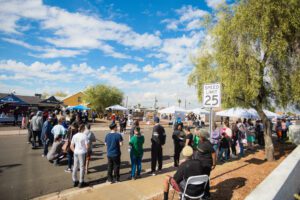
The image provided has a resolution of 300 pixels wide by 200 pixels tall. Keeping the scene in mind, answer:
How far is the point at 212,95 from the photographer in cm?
643

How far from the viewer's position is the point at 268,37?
28.6 feet

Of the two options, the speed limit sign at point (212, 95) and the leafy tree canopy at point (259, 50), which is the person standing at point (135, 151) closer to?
the speed limit sign at point (212, 95)

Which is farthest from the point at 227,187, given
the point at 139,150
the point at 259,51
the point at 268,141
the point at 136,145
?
the point at 259,51

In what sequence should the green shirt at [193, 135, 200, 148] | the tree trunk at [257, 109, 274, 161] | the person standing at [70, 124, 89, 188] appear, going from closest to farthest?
the person standing at [70, 124, 89, 188], the green shirt at [193, 135, 200, 148], the tree trunk at [257, 109, 274, 161]

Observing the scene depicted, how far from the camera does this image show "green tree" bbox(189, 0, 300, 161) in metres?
8.46

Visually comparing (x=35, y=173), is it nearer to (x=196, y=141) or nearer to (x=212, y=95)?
(x=196, y=141)

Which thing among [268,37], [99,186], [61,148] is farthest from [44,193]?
[268,37]

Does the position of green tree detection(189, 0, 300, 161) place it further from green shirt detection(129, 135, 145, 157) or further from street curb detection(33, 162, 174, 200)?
street curb detection(33, 162, 174, 200)

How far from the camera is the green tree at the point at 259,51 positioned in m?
8.46

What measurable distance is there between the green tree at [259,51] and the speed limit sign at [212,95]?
2.97 meters

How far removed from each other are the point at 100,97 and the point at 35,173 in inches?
1930

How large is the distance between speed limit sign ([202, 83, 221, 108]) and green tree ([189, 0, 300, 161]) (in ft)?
9.73

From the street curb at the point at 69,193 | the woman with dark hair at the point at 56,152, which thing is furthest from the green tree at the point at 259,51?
the woman with dark hair at the point at 56,152

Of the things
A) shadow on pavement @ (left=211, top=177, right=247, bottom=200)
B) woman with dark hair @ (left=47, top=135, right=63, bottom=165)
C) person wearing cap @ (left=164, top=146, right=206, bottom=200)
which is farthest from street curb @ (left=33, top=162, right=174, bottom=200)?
woman with dark hair @ (left=47, top=135, right=63, bottom=165)
